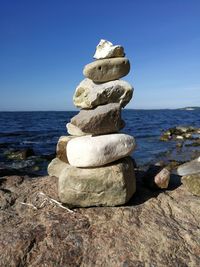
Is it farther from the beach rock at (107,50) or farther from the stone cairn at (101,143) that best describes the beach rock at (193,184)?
the beach rock at (107,50)

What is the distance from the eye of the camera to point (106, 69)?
603 centimetres

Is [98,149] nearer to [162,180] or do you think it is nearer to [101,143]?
[101,143]

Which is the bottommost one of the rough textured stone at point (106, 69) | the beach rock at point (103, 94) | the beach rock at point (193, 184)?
the beach rock at point (193, 184)

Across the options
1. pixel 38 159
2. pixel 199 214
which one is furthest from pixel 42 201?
pixel 38 159

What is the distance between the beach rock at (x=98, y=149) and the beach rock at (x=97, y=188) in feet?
0.64

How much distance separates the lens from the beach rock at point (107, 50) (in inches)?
237

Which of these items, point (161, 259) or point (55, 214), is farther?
point (55, 214)

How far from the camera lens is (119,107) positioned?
588 centimetres

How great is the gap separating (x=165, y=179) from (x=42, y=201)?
254 centimetres

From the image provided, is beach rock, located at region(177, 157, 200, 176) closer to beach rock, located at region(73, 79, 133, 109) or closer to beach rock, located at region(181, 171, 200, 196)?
beach rock, located at region(181, 171, 200, 196)

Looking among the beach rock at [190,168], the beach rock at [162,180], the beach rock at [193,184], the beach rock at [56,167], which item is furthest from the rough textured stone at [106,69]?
the beach rock at [190,168]

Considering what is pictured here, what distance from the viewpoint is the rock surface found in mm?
4371

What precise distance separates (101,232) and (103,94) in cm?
256

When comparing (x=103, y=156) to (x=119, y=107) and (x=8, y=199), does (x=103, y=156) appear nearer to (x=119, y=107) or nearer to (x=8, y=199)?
(x=119, y=107)
